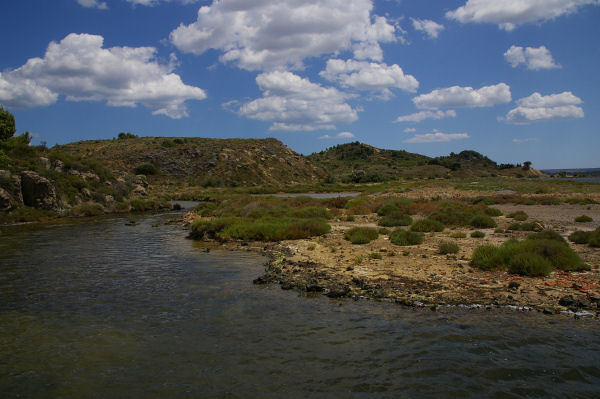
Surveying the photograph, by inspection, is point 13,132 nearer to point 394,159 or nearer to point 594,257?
point 594,257

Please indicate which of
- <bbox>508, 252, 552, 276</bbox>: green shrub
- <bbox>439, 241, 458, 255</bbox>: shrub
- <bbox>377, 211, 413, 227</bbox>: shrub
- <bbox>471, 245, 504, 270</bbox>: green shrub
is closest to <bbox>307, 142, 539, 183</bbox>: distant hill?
<bbox>377, 211, 413, 227</bbox>: shrub

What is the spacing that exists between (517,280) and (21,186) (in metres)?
37.1

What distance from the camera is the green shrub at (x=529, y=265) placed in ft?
36.4

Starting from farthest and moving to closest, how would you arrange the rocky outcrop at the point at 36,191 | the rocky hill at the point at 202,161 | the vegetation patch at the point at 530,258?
the rocky hill at the point at 202,161, the rocky outcrop at the point at 36,191, the vegetation patch at the point at 530,258

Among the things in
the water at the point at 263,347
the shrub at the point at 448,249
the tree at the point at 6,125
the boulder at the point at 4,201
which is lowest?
the water at the point at 263,347

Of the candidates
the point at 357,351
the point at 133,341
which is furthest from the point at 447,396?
the point at 133,341

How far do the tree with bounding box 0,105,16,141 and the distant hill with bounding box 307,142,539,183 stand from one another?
66.0 meters

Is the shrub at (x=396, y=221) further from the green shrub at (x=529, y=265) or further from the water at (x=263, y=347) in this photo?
the water at (x=263, y=347)

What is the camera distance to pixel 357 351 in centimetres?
720

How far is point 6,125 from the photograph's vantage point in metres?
41.5

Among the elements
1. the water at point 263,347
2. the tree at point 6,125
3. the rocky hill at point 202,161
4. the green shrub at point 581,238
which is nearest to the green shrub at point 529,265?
the water at point 263,347

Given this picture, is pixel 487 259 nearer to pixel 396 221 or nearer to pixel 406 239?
pixel 406 239

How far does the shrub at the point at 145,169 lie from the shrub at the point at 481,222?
229ft

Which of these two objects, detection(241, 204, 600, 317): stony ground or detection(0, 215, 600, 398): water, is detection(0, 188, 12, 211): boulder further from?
detection(241, 204, 600, 317): stony ground
